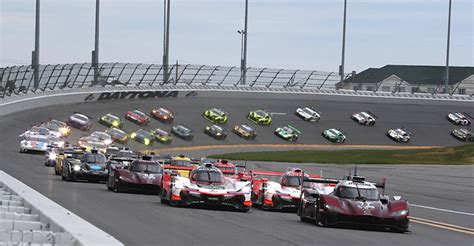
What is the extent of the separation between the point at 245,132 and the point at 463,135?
2146cm

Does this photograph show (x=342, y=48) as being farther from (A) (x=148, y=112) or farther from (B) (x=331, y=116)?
(A) (x=148, y=112)

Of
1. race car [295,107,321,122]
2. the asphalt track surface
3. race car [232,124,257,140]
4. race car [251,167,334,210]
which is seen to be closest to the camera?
the asphalt track surface

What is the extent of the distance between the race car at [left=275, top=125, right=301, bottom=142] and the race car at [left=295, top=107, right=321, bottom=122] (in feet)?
15.7

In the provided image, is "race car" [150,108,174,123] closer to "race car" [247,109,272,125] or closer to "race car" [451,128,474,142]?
"race car" [247,109,272,125]

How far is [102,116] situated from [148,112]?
267 inches

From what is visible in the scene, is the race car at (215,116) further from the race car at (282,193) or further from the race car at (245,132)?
the race car at (282,193)

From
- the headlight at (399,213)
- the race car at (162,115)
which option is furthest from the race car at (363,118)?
the headlight at (399,213)

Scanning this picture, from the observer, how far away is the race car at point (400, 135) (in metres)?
98.8

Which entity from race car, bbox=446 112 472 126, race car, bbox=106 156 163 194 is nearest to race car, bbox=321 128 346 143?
race car, bbox=446 112 472 126

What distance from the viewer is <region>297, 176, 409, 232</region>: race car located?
77.3ft

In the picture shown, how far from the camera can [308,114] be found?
102m

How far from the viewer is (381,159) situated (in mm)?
72812

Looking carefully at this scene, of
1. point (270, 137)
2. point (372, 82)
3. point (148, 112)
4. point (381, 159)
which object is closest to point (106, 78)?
point (148, 112)

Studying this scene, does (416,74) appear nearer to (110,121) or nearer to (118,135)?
(110,121)
